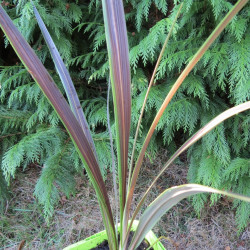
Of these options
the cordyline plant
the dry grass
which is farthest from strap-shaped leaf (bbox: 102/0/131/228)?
the dry grass

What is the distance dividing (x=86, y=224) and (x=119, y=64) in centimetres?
103

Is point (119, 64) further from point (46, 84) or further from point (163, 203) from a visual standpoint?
point (163, 203)

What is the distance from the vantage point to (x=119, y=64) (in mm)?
586

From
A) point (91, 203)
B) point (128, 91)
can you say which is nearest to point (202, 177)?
point (91, 203)

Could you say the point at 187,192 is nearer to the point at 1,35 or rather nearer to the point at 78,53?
the point at 78,53

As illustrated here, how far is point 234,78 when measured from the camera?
1.19 meters

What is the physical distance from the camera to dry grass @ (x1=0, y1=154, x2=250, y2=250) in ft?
4.23

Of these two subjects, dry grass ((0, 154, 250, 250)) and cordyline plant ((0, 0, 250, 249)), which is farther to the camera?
dry grass ((0, 154, 250, 250))

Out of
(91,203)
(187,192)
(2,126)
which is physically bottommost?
(187,192)

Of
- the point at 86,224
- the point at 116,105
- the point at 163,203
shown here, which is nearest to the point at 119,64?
the point at 116,105

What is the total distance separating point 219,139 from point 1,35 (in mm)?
1486

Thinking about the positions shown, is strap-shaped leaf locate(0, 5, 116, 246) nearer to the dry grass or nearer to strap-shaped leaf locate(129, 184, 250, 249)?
strap-shaped leaf locate(129, 184, 250, 249)

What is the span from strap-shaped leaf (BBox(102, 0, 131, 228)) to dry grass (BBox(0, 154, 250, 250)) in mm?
885

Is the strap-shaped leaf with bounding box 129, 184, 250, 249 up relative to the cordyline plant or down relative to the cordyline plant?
down
